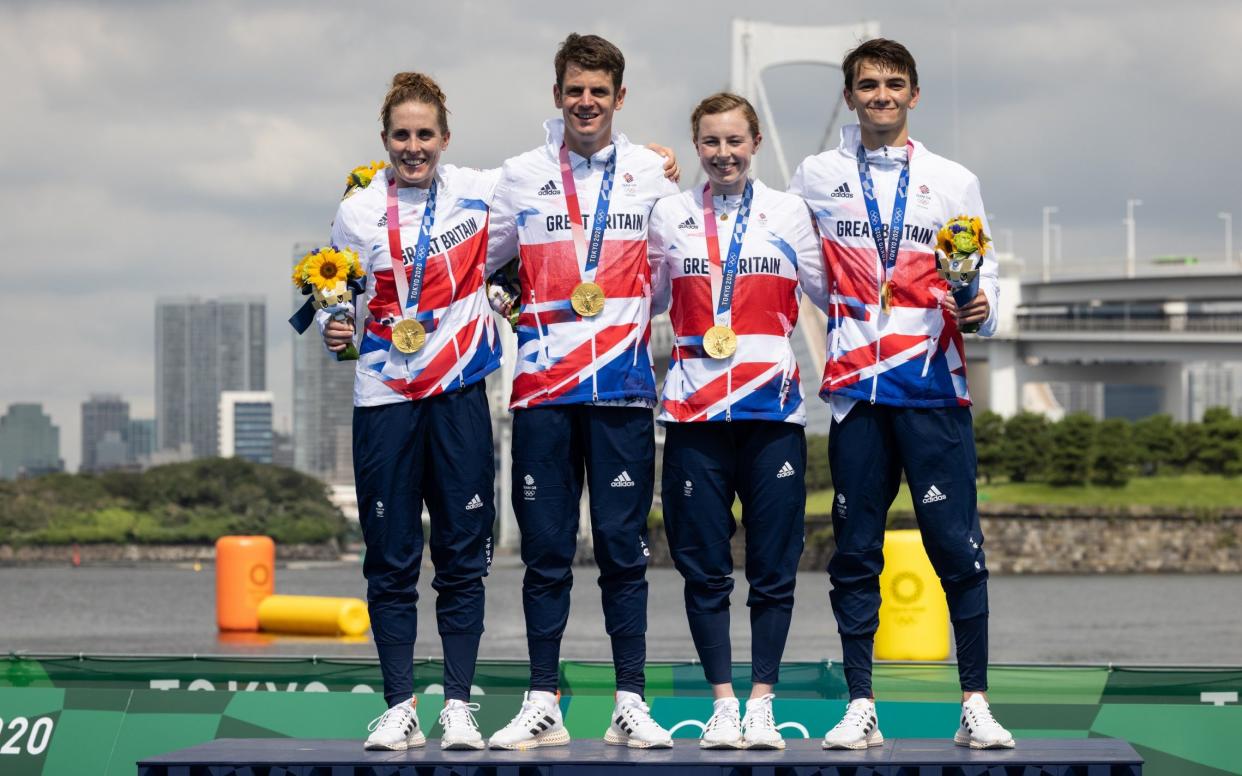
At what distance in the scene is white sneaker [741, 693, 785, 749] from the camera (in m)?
6.63

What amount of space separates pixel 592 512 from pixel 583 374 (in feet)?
1.75

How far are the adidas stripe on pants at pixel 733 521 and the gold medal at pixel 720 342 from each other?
0.91 feet

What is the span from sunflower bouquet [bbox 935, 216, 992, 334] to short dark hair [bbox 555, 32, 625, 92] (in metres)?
1.43

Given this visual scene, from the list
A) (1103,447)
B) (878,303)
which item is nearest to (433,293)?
(878,303)

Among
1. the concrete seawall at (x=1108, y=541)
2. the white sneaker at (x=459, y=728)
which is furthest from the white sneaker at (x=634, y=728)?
the concrete seawall at (x=1108, y=541)

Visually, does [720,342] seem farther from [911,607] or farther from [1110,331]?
[1110,331]

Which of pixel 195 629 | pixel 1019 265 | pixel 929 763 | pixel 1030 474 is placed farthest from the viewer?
pixel 1019 265

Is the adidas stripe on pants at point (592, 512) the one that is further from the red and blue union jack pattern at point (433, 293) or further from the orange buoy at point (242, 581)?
the orange buoy at point (242, 581)

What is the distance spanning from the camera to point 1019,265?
261 ft

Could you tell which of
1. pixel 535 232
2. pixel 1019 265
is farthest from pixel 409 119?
pixel 1019 265

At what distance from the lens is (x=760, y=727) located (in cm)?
672

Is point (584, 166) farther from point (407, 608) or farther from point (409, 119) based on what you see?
point (407, 608)

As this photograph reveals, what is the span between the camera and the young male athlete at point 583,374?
701 cm

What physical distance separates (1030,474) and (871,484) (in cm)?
5877
